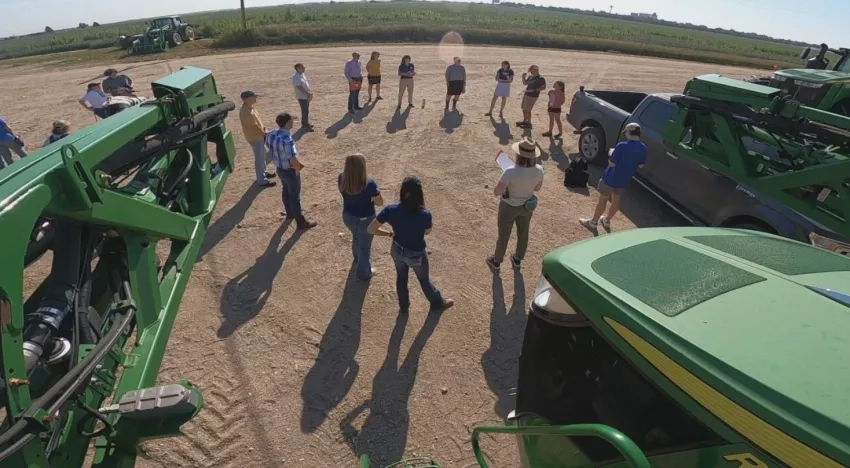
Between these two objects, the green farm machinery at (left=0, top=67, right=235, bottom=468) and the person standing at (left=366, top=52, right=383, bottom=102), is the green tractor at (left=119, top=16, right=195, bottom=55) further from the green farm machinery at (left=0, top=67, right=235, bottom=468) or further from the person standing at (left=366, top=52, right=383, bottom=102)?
the green farm machinery at (left=0, top=67, right=235, bottom=468)

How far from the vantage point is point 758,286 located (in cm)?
230

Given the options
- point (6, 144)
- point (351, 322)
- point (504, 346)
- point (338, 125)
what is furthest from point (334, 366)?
point (338, 125)

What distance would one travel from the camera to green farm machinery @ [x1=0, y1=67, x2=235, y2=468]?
230 cm

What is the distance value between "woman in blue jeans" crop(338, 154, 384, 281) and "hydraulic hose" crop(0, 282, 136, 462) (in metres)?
2.71

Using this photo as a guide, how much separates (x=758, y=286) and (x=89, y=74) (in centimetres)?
2138

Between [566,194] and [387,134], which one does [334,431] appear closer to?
[566,194]

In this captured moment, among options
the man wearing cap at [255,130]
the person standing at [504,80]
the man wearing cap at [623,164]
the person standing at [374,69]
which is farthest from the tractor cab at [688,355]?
the person standing at [374,69]

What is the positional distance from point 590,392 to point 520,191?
3.32m

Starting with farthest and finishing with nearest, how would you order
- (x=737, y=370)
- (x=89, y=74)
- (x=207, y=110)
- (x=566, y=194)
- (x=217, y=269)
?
(x=89, y=74) → (x=566, y=194) → (x=217, y=269) → (x=207, y=110) → (x=737, y=370)

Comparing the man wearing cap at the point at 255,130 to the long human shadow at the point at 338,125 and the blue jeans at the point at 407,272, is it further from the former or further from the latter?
the blue jeans at the point at 407,272

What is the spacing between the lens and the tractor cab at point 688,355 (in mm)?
1634

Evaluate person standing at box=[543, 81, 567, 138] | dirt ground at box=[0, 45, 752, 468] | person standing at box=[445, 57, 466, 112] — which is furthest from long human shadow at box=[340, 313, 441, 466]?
person standing at box=[445, 57, 466, 112]

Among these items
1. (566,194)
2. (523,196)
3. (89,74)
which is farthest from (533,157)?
(89,74)

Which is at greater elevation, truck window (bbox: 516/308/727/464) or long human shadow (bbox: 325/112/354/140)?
long human shadow (bbox: 325/112/354/140)
